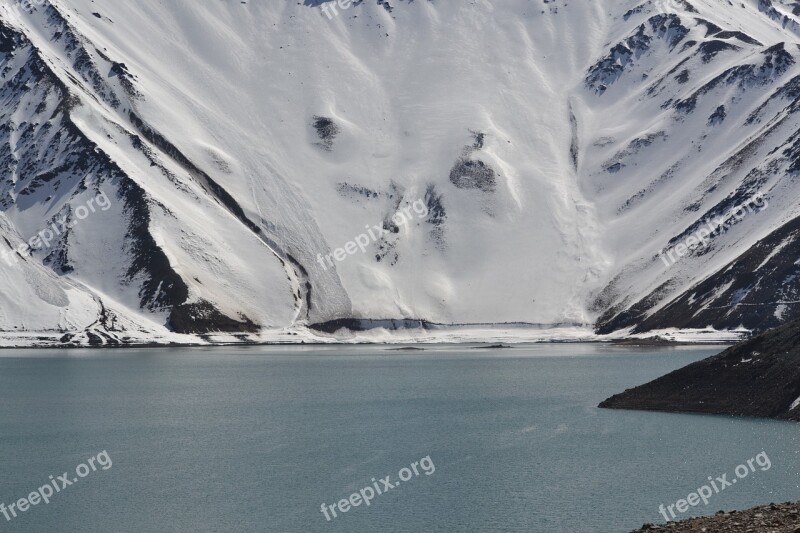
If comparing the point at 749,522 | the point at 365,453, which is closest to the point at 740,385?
the point at 365,453

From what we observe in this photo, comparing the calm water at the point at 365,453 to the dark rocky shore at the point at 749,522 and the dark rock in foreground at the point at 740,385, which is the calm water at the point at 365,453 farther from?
the dark rocky shore at the point at 749,522

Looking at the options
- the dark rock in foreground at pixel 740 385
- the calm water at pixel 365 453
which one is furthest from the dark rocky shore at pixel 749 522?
the dark rock in foreground at pixel 740 385

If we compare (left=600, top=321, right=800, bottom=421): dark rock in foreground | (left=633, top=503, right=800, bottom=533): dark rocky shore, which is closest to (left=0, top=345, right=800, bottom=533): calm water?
(left=600, top=321, right=800, bottom=421): dark rock in foreground

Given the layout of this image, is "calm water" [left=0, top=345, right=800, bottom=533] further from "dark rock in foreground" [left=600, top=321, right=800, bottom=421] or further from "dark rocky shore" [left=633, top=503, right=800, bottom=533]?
"dark rocky shore" [left=633, top=503, right=800, bottom=533]

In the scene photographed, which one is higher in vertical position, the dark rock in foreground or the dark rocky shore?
the dark rock in foreground

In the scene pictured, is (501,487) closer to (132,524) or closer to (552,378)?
(132,524)
